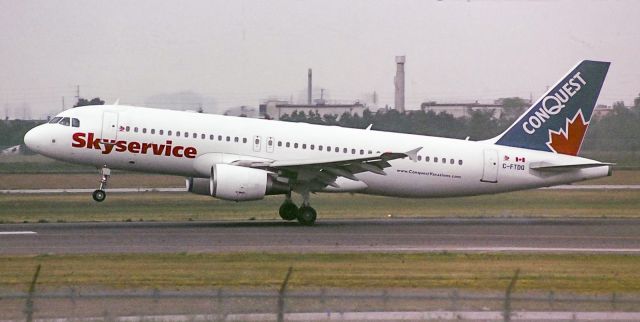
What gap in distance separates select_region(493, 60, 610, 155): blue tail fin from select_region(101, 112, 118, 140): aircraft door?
1364cm

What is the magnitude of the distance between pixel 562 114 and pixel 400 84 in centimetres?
2514

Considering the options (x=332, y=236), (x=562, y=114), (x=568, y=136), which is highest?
(x=562, y=114)

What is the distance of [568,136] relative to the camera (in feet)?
132

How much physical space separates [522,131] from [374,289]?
2014 cm

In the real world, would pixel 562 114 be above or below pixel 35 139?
above

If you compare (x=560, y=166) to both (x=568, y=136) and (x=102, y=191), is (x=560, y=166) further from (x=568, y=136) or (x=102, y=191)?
(x=102, y=191)

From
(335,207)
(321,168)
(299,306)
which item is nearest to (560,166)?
(321,168)

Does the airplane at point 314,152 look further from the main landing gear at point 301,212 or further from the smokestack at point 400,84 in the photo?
the smokestack at point 400,84

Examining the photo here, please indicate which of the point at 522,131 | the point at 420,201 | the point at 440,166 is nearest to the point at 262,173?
the point at 440,166

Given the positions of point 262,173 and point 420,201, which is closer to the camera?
point 262,173

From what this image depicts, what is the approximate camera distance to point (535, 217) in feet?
139

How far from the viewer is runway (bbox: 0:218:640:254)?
2970cm

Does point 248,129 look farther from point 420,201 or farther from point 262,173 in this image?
point 420,201

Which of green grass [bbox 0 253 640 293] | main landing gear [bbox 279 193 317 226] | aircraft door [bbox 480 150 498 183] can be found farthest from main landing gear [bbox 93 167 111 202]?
aircraft door [bbox 480 150 498 183]
